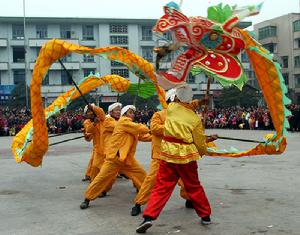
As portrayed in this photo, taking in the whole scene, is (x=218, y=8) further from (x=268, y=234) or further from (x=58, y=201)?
(x=58, y=201)

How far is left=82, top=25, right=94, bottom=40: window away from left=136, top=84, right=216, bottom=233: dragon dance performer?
41.8m

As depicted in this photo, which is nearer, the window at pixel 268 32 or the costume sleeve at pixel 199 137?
the costume sleeve at pixel 199 137

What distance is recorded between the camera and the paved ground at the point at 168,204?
5.19m

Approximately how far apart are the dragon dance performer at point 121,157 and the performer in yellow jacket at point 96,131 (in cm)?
118

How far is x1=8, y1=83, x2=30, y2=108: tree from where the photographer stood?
3981cm

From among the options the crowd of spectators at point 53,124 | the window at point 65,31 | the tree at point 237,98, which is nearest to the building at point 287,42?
the tree at point 237,98

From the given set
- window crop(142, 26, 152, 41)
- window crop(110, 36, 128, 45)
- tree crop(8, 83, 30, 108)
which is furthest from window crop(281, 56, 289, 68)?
tree crop(8, 83, 30, 108)

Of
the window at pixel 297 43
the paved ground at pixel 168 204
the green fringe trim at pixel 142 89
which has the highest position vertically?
the window at pixel 297 43

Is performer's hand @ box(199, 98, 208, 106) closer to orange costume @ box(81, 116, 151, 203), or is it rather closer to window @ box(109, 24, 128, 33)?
orange costume @ box(81, 116, 151, 203)

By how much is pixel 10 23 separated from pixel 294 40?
29.4 meters

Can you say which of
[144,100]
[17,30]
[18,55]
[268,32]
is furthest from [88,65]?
[268,32]

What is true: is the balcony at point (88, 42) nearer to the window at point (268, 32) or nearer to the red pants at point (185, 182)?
the window at point (268, 32)

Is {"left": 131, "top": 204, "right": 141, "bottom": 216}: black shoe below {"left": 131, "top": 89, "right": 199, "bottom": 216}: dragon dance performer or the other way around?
below

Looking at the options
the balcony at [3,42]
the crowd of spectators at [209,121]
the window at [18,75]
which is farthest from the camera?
the window at [18,75]
